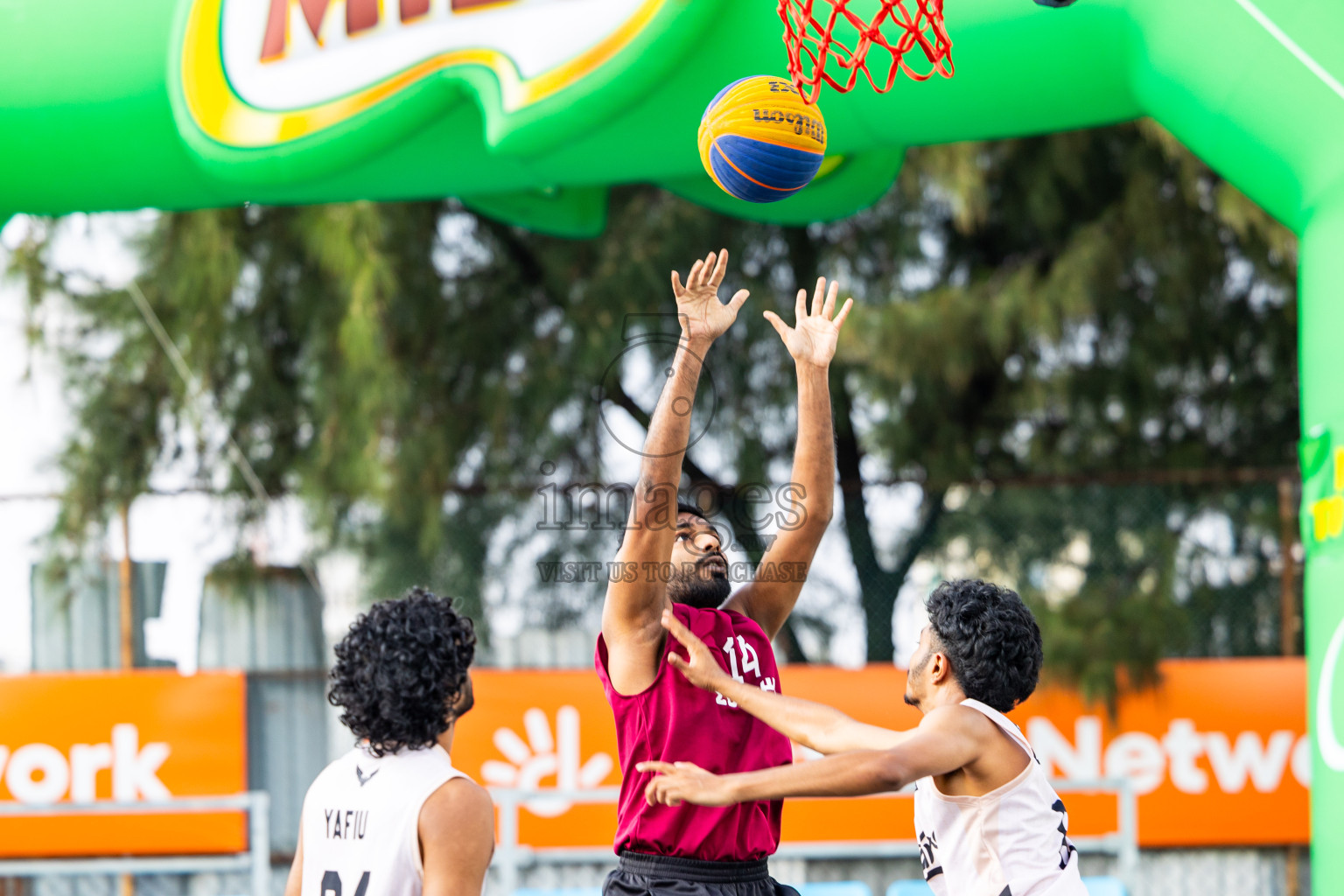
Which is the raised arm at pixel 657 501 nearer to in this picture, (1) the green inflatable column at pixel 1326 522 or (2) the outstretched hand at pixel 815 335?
(2) the outstretched hand at pixel 815 335

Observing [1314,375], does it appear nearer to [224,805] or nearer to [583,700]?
[583,700]

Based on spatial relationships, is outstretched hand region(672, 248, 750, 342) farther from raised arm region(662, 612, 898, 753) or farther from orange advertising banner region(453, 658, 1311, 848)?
orange advertising banner region(453, 658, 1311, 848)

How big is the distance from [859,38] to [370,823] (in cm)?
326

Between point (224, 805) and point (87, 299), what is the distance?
3.76 meters

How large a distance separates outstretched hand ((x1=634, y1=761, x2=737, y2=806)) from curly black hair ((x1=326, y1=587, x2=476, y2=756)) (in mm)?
450

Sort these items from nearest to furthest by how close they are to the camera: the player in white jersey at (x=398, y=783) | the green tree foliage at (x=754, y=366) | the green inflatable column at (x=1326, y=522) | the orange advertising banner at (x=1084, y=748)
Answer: the player in white jersey at (x=398, y=783) → the green inflatable column at (x=1326, y=522) → the orange advertising banner at (x=1084, y=748) → the green tree foliage at (x=754, y=366)

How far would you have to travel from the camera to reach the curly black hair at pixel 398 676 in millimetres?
2557

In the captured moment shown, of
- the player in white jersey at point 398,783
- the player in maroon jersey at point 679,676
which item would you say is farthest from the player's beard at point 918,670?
the player in white jersey at point 398,783

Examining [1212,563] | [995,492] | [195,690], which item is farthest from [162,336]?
[1212,563]

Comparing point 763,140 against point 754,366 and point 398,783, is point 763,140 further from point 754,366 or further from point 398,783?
point 754,366

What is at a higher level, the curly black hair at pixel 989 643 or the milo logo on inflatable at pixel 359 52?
the milo logo on inflatable at pixel 359 52

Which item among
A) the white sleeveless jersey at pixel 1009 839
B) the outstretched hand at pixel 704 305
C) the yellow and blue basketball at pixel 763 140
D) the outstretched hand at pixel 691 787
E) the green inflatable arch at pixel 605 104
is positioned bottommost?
the white sleeveless jersey at pixel 1009 839

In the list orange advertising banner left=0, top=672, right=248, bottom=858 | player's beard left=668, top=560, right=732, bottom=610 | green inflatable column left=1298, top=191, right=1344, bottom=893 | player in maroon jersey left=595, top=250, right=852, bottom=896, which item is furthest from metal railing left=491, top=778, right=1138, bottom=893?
Result: player's beard left=668, top=560, right=732, bottom=610

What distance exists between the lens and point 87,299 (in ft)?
27.7
